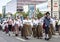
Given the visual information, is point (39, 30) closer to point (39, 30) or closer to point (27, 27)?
point (39, 30)

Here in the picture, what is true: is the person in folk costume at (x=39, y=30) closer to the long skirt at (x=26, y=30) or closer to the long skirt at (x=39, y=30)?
the long skirt at (x=39, y=30)

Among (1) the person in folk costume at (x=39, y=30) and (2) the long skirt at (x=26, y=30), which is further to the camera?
(1) the person in folk costume at (x=39, y=30)

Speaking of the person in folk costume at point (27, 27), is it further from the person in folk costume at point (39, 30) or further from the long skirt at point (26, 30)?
the person in folk costume at point (39, 30)

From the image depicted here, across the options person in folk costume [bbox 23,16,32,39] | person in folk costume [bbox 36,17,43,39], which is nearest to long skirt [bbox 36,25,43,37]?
person in folk costume [bbox 36,17,43,39]

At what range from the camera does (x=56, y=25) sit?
30172 mm

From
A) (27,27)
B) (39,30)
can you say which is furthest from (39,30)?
(27,27)

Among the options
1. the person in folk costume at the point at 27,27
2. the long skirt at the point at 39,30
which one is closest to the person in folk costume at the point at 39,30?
the long skirt at the point at 39,30

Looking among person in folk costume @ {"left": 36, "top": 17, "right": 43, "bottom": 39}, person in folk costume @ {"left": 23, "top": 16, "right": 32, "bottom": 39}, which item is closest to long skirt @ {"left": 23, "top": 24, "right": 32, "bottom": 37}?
person in folk costume @ {"left": 23, "top": 16, "right": 32, "bottom": 39}

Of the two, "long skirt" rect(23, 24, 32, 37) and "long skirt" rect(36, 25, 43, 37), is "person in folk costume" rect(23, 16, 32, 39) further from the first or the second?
"long skirt" rect(36, 25, 43, 37)

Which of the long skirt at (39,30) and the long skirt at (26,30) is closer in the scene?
the long skirt at (26,30)

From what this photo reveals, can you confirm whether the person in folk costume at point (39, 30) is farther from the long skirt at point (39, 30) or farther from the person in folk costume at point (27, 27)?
the person in folk costume at point (27, 27)

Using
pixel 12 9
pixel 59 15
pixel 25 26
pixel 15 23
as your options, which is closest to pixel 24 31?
pixel 25 26

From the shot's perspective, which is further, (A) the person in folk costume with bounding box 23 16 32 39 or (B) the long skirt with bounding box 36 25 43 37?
(B) the long skirt with bounding box 36 25 43 37

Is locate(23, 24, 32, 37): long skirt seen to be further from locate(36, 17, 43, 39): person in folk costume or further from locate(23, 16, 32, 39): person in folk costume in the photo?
locate(36, 17, 43, 39): person in folk costume
